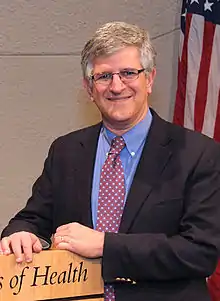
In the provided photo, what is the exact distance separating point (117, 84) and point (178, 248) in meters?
0.42

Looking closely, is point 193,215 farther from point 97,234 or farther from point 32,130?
point 32,130

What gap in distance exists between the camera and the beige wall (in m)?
2.81

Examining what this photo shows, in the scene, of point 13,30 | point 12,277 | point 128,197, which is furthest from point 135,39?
point 13,30

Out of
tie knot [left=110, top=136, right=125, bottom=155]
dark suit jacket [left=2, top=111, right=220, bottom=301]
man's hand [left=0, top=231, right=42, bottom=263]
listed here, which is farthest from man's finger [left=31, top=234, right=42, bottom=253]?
tie knot [left=110, top=136, right=125, bottom=155]

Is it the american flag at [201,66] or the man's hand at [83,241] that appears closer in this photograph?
the man's hand at [83,241]

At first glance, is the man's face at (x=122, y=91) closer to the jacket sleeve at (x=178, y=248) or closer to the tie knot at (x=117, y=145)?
the tie knot at (x=117, y=145)

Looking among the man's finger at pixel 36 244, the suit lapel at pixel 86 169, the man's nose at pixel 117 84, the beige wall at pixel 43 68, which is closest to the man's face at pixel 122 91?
the man's nose at pixel 117 84

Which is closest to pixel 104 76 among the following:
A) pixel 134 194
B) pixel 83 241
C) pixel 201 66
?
pixel 134 194

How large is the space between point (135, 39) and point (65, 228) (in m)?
0.49

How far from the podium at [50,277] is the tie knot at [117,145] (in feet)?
0.97

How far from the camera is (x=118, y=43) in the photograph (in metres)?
1.56

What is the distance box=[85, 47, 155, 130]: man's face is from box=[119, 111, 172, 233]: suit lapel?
63 mm

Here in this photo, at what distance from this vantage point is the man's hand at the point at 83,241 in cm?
149

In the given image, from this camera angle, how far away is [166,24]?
2.96 m
